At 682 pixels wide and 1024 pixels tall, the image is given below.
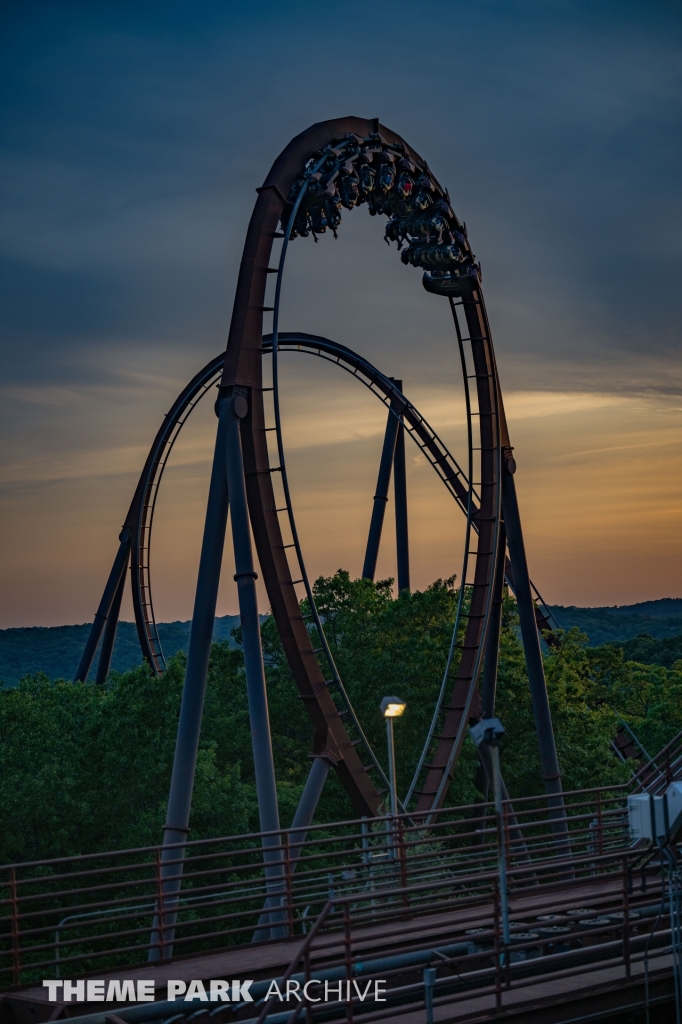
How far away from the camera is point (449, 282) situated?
2059cm

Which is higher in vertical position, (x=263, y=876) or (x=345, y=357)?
(x=345, y=357)

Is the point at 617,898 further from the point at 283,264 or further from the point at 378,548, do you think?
the point at 378,548

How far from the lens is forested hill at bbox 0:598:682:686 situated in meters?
110

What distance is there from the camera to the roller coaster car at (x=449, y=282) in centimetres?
2058

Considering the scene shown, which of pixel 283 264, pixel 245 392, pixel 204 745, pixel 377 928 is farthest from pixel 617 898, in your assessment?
pixel 204 745

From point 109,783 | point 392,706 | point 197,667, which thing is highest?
point 197,667

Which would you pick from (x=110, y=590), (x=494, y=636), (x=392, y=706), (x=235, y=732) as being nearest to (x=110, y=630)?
(x=110, y=590)

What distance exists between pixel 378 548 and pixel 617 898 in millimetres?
17830

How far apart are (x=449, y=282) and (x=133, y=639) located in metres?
103

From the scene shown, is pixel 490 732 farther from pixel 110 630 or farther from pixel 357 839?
pixel 110 630

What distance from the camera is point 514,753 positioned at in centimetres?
2764

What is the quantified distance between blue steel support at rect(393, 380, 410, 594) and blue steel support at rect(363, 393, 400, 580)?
0.68 metres

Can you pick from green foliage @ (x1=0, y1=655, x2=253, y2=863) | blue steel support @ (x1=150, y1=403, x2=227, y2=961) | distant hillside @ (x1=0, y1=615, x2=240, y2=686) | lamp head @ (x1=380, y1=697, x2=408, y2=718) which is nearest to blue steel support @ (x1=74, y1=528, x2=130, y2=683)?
green foliage @ (x1=0, y1=655, x2=253, y2=863)

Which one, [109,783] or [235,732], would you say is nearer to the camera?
[109,783]
